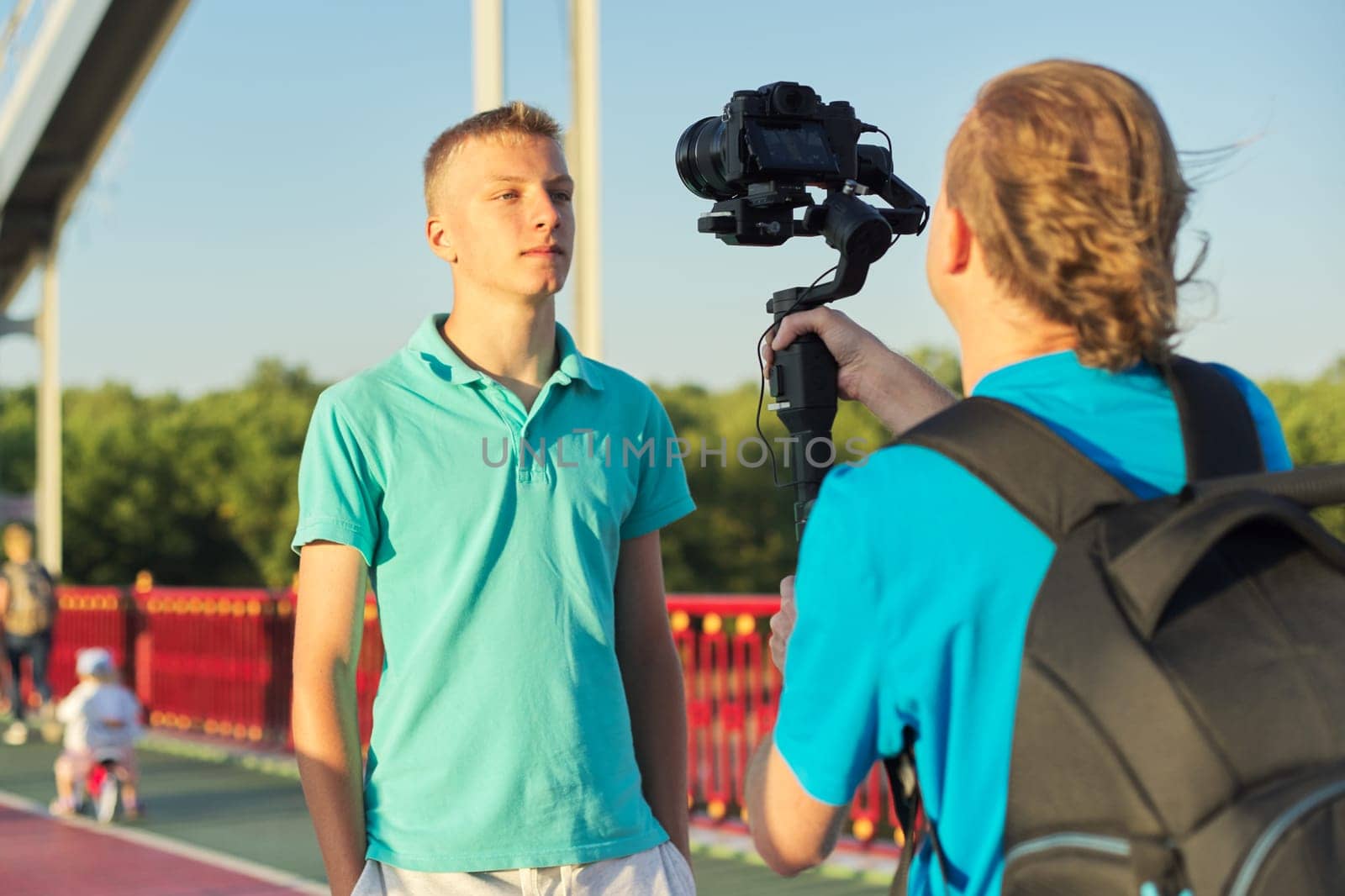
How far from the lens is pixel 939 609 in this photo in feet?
4.64

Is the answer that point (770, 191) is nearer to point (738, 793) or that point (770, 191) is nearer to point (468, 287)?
point (468, 287)

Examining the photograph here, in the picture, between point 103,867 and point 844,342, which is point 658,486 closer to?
point 844,342

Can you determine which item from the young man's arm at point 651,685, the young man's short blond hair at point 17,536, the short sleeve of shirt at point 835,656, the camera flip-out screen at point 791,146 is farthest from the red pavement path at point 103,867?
the short sleeve of shirt at point 835,656

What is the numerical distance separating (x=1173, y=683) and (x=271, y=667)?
477 inches

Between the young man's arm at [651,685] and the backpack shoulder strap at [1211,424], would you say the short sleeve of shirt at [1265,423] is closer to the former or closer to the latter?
the backpack shoulder strap at [1211,424]

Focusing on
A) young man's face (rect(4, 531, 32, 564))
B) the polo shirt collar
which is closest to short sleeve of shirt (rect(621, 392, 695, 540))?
the polo shirt collar

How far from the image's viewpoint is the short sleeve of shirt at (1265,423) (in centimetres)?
158

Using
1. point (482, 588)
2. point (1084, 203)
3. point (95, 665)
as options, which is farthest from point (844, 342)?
point (95, 665)

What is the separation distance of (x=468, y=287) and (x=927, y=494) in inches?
51.1

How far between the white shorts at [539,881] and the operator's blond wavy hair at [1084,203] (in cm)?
124

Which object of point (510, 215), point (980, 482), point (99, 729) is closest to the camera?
point (980, 482)

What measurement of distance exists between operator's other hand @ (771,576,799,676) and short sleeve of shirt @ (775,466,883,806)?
16cm

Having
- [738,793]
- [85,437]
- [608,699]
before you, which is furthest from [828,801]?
[85,437]

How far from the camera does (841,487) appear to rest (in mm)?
1464
